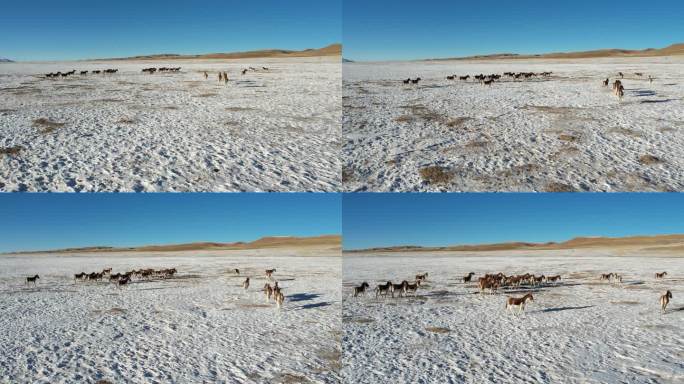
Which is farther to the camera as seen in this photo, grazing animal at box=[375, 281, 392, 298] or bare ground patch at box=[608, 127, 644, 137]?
grazing animal at box=[375, 281, 392, 298]

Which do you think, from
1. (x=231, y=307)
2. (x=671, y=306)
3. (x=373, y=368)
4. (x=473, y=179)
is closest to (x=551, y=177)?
(x=473, y=179)

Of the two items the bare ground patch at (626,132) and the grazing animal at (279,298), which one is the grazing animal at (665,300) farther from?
the grazing animal at (279,298)

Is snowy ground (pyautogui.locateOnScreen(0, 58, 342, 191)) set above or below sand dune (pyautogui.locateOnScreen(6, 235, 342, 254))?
above

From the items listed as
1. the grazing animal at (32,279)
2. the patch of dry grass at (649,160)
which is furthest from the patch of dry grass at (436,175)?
the grazing animal at (32,279)

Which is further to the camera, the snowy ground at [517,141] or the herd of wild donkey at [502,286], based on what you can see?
the herd of wild donkey at [502,286]

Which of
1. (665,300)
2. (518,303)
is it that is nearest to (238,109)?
(518,303)

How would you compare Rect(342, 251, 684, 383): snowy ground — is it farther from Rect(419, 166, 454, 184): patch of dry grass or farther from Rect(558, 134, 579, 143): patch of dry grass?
Rect(558, 134, 579, 143): patch of dry grass

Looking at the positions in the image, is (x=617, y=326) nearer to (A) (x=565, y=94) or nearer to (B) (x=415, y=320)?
(B) (x=415, y=320)

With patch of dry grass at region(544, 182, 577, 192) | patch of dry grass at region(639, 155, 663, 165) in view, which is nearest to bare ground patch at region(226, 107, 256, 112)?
patch of dry grass at region(544, 182, 577, 192)
